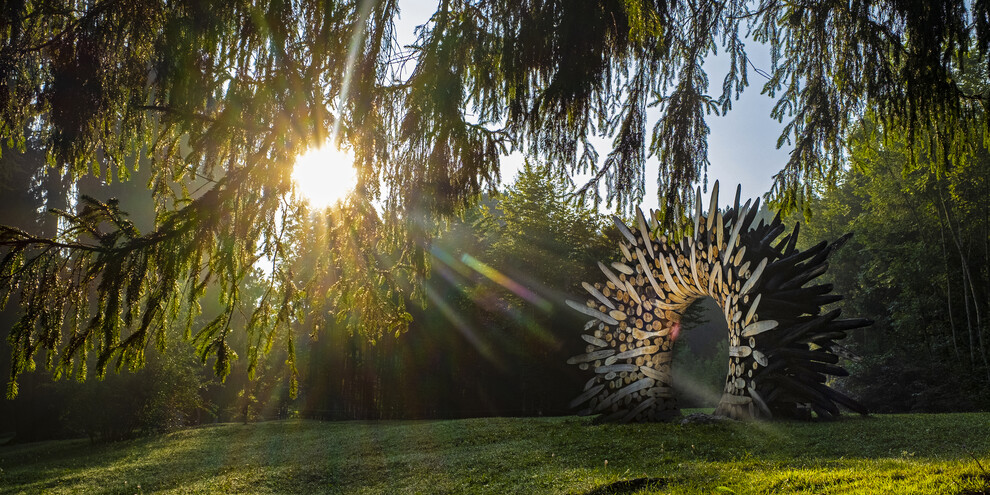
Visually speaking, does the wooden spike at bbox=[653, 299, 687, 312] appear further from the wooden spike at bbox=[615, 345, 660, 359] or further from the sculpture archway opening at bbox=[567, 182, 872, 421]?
the wooden spike at bbox=[615, 345, 660, 359]

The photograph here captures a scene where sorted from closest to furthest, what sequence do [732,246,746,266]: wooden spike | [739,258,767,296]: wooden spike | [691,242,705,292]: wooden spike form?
1. [739,258,767,296]: wooden spike
2. [732,246,746,266]: wooden spike
3. [691,242,705,292]: wooden spike

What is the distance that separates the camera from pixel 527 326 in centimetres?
2228

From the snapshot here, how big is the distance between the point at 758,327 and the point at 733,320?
727 millimetres

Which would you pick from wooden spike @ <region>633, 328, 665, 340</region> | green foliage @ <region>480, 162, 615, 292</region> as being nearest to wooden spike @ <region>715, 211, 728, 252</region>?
wooden spike @ <region>633, 328, 665, 340</region>

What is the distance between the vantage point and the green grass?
19.3 ft

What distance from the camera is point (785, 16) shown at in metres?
5.57

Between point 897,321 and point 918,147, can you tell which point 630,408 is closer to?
point 918,147

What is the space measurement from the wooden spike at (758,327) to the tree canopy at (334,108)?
17.8 feet

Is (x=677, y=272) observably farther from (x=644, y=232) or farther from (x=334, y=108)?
(x=334, y=108)

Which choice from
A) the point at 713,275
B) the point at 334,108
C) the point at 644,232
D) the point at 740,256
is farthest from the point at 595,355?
the point at 334,108

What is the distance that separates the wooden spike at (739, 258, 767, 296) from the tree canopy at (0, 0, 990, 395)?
5.47 metres

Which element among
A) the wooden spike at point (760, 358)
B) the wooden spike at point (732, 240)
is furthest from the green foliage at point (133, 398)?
the wooden spike at point (760, 358)

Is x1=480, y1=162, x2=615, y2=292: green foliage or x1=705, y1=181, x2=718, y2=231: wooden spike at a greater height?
x1=480, y1=162, x2=615, y2=292: green foliage

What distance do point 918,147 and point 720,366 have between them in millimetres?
33816
